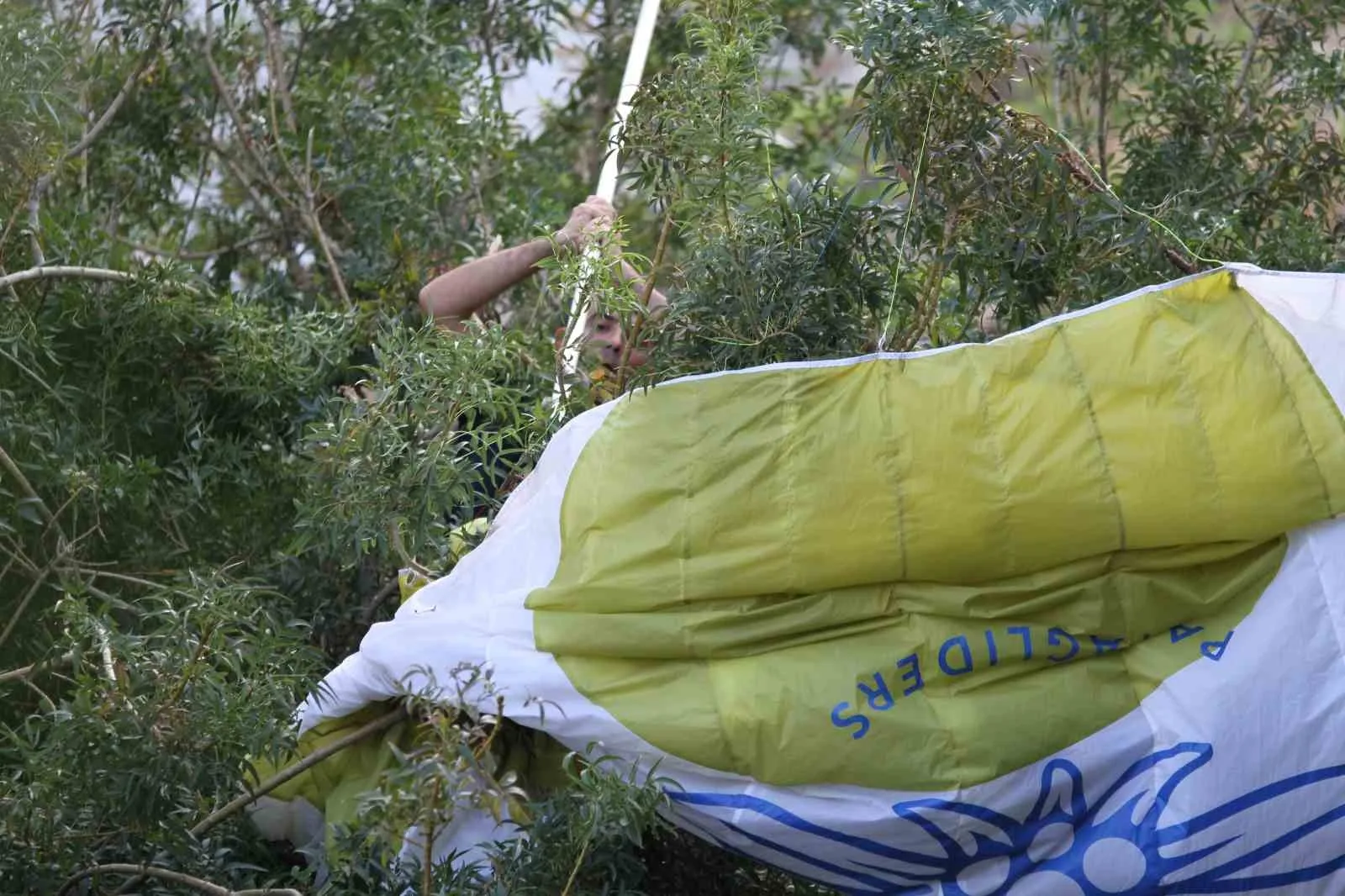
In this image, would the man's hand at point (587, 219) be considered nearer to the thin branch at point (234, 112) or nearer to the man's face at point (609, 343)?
the man's face at point (609, 343)

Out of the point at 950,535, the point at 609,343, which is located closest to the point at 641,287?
the point at 609,343

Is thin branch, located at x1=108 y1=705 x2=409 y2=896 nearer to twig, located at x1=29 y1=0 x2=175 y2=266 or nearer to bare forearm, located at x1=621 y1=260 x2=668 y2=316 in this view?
bare forearm, located at x1=621 y1=260 x2=668 y2=316

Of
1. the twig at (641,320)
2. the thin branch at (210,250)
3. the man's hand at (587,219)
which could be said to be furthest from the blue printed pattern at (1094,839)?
the thin branch at (210,250)

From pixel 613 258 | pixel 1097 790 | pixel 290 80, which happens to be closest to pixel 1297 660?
pixel 1097 790

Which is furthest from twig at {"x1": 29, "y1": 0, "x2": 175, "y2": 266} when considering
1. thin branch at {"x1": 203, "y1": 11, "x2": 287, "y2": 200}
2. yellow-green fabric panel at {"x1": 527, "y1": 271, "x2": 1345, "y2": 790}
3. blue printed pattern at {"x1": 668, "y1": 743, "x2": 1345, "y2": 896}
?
blue printed pattern at {"x1": 668, "y1": 743, "x2": 1345, "y2": 896}

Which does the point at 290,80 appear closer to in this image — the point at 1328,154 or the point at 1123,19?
the point at 1123,19

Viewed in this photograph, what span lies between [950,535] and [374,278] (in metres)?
2.02

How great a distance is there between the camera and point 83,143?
340 cm

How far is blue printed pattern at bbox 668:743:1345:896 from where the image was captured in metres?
2.27

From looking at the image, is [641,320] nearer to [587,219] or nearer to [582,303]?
[582,303]

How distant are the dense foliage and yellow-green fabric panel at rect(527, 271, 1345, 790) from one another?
0.21 m

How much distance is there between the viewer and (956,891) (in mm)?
2367

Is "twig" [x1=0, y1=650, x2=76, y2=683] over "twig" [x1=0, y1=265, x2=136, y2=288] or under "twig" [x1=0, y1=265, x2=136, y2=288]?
under

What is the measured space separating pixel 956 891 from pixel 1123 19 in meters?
2.28
